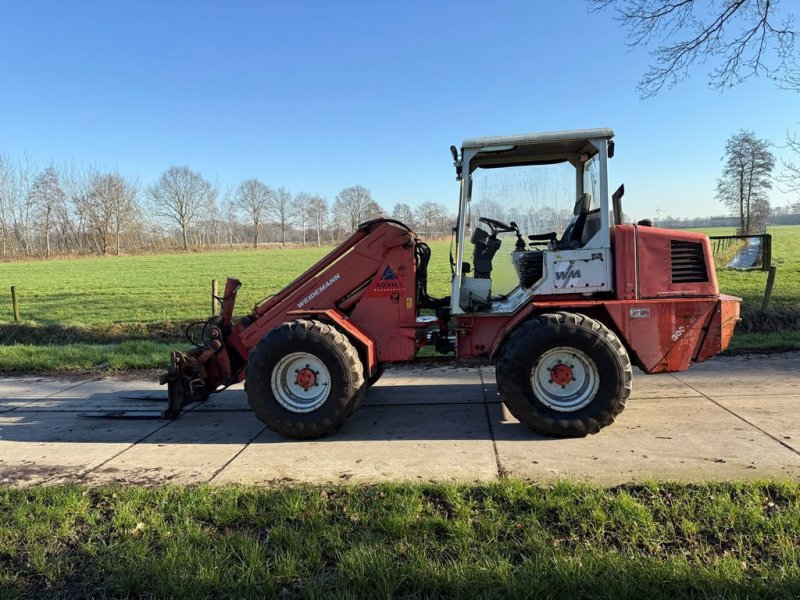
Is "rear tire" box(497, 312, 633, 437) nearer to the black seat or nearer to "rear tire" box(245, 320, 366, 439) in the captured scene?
the black seat

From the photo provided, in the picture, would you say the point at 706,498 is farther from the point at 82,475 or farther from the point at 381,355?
the point at 82,475

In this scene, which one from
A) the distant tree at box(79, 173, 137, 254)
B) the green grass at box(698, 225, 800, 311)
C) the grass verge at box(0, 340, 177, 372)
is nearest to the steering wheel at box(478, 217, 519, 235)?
the grass verge at box(0, 340, 177, 372)

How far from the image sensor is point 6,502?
3635mm

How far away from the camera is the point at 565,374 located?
4625 mm

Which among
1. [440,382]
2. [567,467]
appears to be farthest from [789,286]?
[567,467]


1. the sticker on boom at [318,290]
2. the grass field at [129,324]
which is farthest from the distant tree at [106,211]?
the sticker on boom at [318,290]

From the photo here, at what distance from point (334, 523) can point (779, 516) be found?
2528 mm

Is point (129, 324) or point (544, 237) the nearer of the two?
point (544, 237)

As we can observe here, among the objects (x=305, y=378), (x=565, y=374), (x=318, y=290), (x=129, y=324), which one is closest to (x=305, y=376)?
(x=305, y=378)

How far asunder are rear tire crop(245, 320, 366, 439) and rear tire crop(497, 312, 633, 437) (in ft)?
4.45

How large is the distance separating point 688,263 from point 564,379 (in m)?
1.50

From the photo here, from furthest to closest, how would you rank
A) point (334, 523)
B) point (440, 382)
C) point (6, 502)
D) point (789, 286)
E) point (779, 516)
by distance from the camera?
point (789, 286), point (440, 382), point (6, 502), point (334, 523), point (779, 516)

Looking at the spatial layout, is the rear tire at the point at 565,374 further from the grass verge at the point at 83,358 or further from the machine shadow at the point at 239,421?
the grass verge at the point at 83,358

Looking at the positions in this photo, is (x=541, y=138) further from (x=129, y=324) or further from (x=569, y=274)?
(x=129, y=324)
